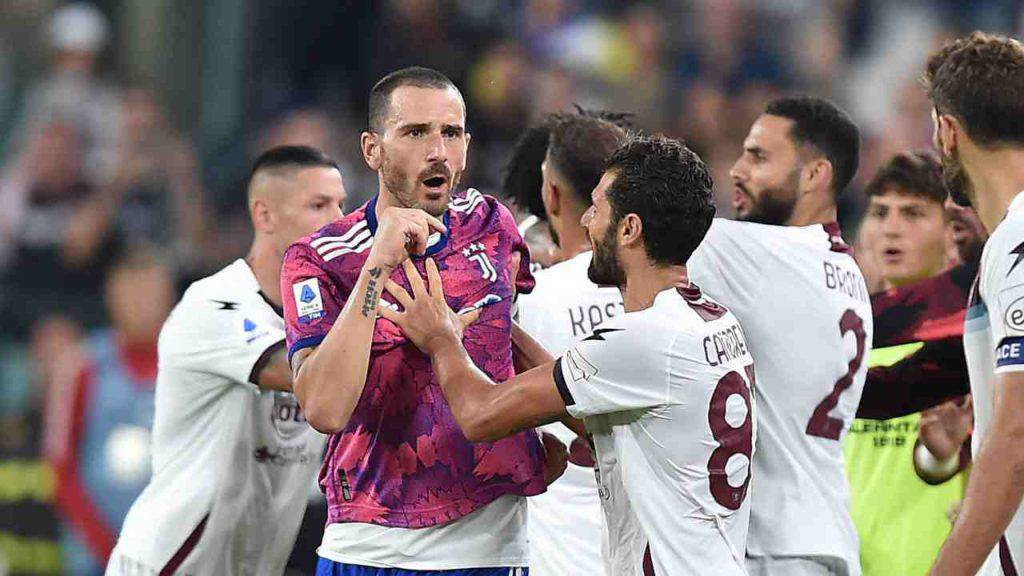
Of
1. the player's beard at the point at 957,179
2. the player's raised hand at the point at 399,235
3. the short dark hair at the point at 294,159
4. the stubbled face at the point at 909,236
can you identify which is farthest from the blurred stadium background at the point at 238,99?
the player's beard at the point at 957,179

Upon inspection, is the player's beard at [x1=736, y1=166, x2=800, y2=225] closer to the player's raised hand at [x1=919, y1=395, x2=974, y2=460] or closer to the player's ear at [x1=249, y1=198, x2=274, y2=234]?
the player's raised hand at [x1=919, y1=395, x2=974, y2=460]

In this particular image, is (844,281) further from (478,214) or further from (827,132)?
(478,214)

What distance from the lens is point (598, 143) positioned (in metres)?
5.41

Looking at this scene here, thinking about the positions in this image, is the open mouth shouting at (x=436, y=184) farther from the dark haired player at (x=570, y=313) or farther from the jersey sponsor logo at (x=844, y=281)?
the jersey sponsor logo at (x=844, y=281)

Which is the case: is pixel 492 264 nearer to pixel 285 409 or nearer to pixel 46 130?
pixel 285 409

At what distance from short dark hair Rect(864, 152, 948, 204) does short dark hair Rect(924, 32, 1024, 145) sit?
2106 millimetres

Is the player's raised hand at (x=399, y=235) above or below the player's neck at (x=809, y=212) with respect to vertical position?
below

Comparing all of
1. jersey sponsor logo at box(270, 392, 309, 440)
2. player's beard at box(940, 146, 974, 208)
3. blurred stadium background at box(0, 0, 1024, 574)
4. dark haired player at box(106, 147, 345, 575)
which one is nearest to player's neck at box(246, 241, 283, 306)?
dark haired player at box(106, 147, 345, 575)

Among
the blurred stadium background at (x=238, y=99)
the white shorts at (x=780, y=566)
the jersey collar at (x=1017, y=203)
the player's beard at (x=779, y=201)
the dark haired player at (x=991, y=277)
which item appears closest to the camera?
the dark haired player at (x=991, y=277)

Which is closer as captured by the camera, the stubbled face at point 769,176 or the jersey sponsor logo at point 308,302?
the jersey sponsor logo at point 308,302

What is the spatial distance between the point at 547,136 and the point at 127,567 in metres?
2.41

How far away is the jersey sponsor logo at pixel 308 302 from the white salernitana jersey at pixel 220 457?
1.08 meters

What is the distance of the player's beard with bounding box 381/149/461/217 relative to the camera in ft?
13.4

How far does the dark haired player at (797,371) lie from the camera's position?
4719 mm
